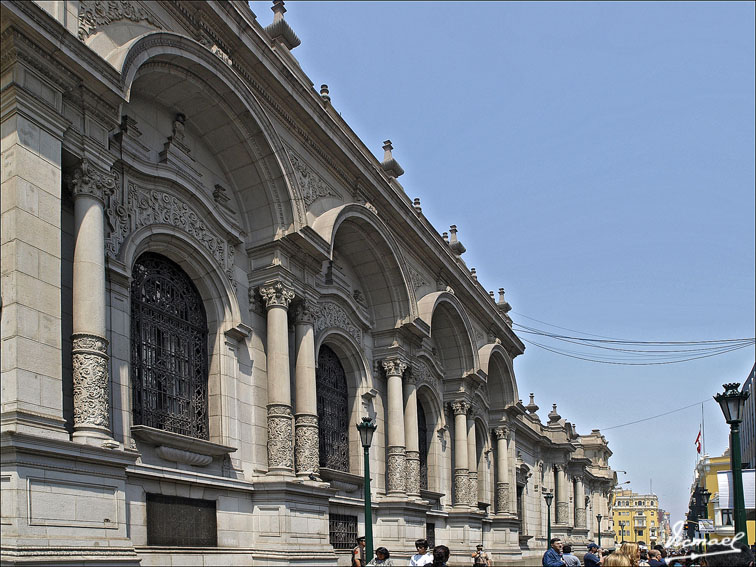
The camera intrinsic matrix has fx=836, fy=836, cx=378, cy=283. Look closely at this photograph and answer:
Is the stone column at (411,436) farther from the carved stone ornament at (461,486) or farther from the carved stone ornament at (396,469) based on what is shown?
the carved stone ornament at (461,486)

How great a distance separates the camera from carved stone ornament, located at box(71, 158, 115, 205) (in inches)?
545

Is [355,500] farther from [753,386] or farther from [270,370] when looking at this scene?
[753,386]

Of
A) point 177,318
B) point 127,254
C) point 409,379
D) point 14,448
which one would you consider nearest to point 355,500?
point 409,379

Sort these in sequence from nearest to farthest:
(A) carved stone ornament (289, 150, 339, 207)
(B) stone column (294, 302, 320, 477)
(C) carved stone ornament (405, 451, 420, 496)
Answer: (B) stone column (294, 302, 320, 477) < (A) carved stone ornament (289, 150, 339, 207) < (C) carved stone ornament (405, 451, 420, 496)

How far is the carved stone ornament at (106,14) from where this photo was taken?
14.5 meters

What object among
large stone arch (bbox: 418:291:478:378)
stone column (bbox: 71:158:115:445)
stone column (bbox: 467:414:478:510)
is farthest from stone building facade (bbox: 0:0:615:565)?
large stone arch (bbox: 418:291:478:378)

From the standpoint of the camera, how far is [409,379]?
91.8 ft

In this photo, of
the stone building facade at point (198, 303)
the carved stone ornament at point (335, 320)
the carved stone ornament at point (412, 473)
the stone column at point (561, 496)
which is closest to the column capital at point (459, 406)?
the stone building facade at point (198, 303)

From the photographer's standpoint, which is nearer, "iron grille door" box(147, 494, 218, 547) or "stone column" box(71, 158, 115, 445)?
"stone column" box(71, 158, 115, 445)

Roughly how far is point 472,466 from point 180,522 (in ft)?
63.5

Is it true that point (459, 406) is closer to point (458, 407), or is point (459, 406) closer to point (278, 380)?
point (458, 407)

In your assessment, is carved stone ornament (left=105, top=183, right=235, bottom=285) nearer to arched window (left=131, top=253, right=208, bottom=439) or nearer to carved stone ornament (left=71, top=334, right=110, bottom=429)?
arched window (left=131, top=253, right=208, bottom=439)

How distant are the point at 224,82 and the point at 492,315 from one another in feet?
73.3

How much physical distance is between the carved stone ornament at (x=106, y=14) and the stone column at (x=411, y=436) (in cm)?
1534
